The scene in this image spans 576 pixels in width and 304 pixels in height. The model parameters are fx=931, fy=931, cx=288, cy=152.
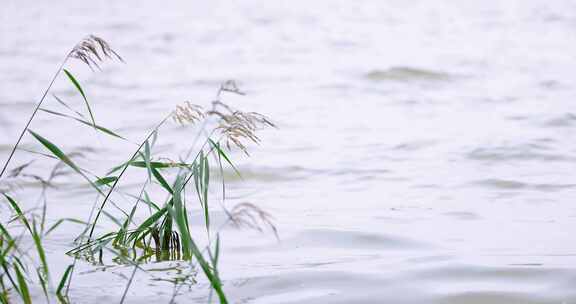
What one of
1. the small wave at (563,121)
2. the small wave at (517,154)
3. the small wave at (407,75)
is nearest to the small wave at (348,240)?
the small wave at (517,154)

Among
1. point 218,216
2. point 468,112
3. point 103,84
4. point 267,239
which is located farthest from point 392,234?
point 103,84

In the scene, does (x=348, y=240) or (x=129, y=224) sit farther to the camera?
(x=348, y=240)

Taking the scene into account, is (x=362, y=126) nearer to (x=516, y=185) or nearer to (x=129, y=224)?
(x=516, y=185)

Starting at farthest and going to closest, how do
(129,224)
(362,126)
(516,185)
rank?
1. (362,126)
2. (516,185)
3. (129,224)

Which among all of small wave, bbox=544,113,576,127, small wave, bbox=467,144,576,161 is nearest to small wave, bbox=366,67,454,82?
small wave, bbox=544,113,576,127

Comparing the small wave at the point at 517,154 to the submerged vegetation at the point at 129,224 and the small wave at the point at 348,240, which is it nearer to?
the small wave at the point at 348,240

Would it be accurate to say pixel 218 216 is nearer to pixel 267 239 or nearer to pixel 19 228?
pixel 267 239

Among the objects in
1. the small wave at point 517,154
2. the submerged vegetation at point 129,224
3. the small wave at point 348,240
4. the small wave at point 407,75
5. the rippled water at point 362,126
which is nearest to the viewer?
the submerged vegetation at point 129,224

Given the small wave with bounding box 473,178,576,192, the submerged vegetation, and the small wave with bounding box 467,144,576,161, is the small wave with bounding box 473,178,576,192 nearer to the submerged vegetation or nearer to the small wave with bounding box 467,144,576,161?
the small wave with bounding box 467,144,576,161

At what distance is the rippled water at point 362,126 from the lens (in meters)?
3.36

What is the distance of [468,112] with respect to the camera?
7.13m

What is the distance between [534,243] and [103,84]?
5628 millimetres

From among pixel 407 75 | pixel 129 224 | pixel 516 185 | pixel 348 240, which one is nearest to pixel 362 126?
pixel 516 185

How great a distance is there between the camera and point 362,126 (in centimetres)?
685
